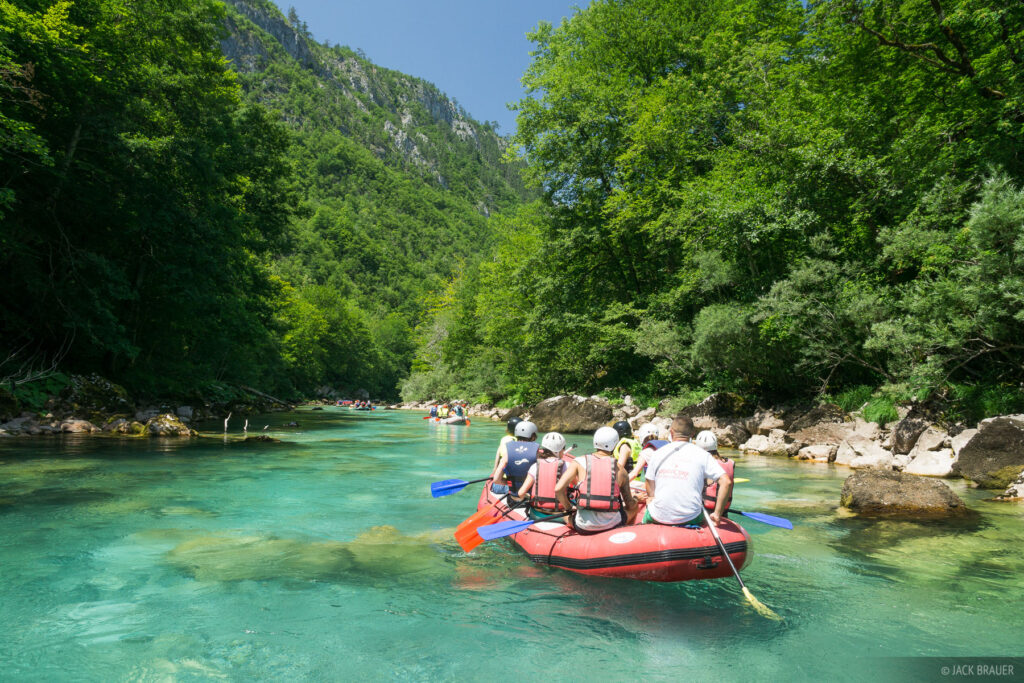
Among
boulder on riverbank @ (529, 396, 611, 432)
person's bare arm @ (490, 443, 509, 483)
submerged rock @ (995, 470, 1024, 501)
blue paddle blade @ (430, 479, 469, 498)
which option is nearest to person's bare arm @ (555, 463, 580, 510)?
person's bare arm @ (490, 443, 509, 483)

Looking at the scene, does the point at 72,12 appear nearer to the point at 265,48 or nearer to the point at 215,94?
the point at 215,94

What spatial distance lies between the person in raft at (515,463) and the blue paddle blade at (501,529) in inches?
38.9

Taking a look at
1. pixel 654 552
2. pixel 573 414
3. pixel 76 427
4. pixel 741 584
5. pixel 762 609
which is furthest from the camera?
pixel 573 414

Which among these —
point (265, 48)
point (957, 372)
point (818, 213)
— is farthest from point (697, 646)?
point (265, 48)

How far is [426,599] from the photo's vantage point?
17.7 feet

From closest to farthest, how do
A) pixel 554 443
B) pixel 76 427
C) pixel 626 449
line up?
pixel 554 443
pixel 626 449
pixel 76 427

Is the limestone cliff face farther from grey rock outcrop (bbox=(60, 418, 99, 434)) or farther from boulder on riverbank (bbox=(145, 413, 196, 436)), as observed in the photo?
grey rock outcrop (bbox=(60, 418, 99, 434))

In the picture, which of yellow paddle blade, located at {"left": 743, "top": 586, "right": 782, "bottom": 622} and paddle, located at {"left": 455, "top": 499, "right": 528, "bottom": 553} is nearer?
yellow paddle blade, located at {"left": 743, "top": 586, "right": 782, "bottom": 622}

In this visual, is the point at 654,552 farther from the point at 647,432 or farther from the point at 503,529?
the point at 647,432

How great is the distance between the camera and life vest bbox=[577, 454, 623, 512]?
5.73m

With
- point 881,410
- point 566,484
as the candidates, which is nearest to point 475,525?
point 566,484

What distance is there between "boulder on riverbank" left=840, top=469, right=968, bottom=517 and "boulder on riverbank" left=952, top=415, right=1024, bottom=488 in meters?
2.16

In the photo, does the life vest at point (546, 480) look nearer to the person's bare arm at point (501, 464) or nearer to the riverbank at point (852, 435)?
the person's bare arm at point (501, 464)

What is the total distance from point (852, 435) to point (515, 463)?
10798mm
